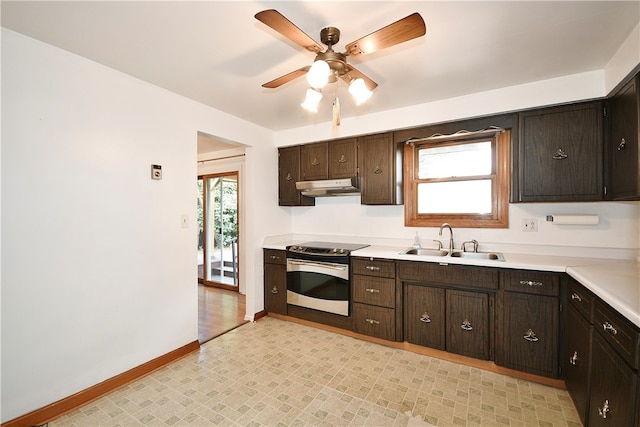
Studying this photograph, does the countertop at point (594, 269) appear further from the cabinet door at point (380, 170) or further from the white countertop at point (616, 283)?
the cabinet door at point (380, 170)

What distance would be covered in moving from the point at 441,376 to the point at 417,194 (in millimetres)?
1776

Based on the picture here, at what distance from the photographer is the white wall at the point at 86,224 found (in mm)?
1687

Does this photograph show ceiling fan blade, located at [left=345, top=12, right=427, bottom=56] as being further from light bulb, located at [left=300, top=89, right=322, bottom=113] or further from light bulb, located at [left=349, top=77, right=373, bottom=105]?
light bulb, located at [left=300, top=89, right=322, bottom=113]

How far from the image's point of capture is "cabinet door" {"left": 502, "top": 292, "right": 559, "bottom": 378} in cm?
207

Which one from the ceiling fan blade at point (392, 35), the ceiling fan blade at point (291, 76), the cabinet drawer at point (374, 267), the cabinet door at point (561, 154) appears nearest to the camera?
the ceiling fan blade at point (392, 35)

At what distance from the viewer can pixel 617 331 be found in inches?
48.6

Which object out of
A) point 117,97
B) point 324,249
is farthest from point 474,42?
point 117,97

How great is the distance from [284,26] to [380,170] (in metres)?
2.01

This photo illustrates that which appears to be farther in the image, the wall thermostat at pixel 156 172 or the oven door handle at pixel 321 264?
the oven door handle at pixel 321 264

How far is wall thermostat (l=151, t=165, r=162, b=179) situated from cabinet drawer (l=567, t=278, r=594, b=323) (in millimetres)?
3093

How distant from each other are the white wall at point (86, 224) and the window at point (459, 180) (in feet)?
7.72

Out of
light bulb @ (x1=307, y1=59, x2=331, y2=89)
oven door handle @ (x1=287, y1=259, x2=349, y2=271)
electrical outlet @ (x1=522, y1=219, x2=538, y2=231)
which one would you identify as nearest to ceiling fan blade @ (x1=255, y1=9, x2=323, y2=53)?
light bulb @ (x1=307, y1=59, x2=331, y2=89)

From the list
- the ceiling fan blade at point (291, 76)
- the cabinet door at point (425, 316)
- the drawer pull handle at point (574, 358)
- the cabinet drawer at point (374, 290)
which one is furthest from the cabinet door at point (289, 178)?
the drawer pull handle at point (574, 358)

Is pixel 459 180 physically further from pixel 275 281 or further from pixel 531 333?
pixel 275 281
